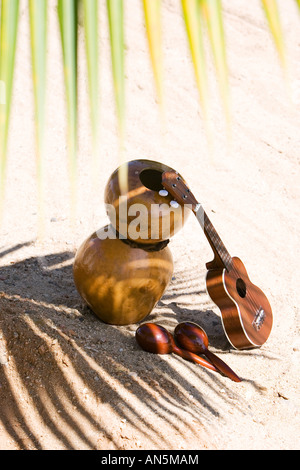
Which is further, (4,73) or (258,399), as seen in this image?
(258,399)

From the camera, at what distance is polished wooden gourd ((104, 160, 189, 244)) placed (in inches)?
82.5

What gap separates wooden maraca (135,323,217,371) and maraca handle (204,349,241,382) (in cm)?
2

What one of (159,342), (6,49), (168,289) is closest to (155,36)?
(6,49)

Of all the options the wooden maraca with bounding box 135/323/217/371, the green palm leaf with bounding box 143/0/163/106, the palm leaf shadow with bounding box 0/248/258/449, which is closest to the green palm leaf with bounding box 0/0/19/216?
the green palm leaf with bounding box 143/0/163/106

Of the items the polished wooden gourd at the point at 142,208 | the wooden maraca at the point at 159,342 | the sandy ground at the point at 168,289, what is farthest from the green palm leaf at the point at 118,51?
the wooden maraca at the point at 159,342

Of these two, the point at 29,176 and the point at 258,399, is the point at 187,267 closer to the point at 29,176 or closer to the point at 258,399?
the point at 258,399

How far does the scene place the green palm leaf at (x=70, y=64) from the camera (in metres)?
0.53

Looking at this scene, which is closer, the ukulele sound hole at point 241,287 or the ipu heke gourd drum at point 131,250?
the ipu heke gourd drum at point 131,250

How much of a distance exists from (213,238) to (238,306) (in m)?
0.31

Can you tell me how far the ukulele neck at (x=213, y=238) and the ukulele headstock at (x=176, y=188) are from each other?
0.17 ft

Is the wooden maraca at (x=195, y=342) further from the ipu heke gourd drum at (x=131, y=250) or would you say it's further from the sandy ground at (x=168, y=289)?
the ipu heke gourd drum at (x=131, y=250)

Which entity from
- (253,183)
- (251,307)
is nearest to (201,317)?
(251,307)

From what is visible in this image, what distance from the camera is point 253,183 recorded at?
3.93 meters

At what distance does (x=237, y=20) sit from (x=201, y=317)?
172 inches
